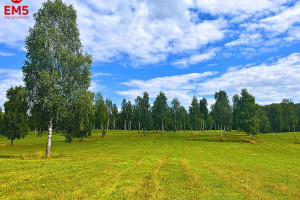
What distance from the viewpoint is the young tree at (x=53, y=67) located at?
23719 mm

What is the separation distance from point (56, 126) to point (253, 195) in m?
25.7

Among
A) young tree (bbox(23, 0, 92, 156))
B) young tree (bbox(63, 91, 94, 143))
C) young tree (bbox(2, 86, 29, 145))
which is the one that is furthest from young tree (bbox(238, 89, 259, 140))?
young tree (bbox(2, 86, 29, 145))

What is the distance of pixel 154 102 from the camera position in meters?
103

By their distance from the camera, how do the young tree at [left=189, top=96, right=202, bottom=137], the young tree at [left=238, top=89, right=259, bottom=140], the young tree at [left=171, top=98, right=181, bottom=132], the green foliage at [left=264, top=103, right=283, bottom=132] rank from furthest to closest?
the young tree at [left=171, top=98, right=181, bottom=132], the green foliage at [left=264, top=103, right=283, bottom=132], the young tree at [left=189, top=96, right=202, bottom=137], the young tree at [left=238, top=89, right=259, bottom=140]

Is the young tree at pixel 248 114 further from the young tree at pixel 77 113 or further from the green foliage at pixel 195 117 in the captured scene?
the young tree at pixel 77 113

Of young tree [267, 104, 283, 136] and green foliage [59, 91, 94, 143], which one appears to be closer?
green foliage [59, 91, 94, 143]

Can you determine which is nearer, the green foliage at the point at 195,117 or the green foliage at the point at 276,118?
the green foliage at the point at 195,117

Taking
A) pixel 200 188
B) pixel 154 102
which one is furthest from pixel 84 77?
pixel 154 102

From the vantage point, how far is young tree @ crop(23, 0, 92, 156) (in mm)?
23719

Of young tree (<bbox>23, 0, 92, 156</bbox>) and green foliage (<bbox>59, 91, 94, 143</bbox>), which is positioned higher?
young tree (<bbox>23, 0, 92, 156</bbox>)

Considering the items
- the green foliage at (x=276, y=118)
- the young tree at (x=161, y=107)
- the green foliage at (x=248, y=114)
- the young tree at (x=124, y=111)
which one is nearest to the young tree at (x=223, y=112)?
the green foliage at (x=248, y=114)

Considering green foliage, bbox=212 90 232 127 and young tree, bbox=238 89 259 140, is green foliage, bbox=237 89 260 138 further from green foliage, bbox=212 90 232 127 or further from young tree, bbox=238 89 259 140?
green foliage, bbox=212 90 232 127

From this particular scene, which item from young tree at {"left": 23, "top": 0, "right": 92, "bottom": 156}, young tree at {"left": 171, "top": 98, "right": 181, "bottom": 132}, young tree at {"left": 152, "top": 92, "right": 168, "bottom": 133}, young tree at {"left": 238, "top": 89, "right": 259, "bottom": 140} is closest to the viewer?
young tree at {"left": 23, "top": 0, "right": 92, "bottom": 156}

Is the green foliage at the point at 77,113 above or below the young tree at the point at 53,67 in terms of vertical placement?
below
